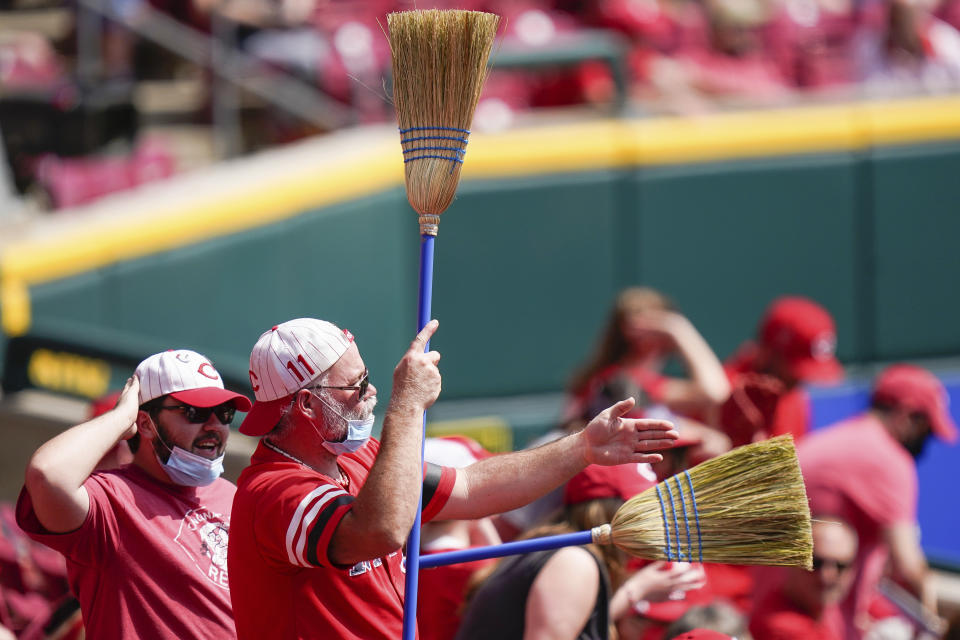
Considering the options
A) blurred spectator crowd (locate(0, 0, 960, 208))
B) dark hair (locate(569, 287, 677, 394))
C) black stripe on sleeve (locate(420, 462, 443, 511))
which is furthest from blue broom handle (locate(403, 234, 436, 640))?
blurred spectator crowd (locate(0, 0, 960, 208))

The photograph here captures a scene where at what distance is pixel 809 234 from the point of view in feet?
28.0

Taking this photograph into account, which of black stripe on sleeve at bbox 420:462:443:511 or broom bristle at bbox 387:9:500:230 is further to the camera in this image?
black stripe on sleeve at bbox 420:462:443:511

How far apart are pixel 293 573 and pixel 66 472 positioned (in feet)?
1.73

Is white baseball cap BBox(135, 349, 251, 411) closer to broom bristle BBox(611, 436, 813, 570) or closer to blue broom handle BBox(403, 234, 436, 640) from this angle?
blue broom handle BBox(403, 234, 436, 640)

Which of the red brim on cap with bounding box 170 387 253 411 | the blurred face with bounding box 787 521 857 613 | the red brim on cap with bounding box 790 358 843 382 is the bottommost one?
the blurred face with bounding box 787 521 857 613

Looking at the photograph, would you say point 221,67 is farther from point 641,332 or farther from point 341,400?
point 341,400

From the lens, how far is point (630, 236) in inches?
328

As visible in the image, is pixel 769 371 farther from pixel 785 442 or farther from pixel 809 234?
pixel 785 442

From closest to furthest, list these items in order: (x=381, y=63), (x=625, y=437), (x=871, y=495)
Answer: (x=625, y=437)
(x=871, y=495)
(x=381, y=63)

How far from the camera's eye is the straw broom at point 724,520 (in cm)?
273

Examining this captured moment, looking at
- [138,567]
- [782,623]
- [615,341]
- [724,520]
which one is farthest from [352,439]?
[615,341]

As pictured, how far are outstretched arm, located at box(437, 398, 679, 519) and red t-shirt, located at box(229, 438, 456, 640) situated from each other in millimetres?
377

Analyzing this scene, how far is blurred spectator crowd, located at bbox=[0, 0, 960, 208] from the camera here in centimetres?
725

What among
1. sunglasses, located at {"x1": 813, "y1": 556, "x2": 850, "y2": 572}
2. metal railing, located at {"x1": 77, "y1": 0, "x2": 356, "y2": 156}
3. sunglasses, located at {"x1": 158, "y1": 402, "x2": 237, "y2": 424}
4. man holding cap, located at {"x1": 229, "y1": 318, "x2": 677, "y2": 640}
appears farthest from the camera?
metal railing, located at {"x1": 77, "y1": 0, "x2": 356, "y2": 156}
